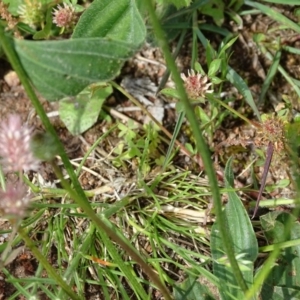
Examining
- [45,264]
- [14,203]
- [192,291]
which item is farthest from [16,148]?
[192,291]

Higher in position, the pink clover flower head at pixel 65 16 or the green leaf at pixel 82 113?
the pink clover flower head at pixel 65 16

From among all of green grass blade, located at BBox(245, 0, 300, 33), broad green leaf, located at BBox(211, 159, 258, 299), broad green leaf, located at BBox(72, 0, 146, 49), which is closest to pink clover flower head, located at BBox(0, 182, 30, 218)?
broad green leaf, located at BBox(211, 159, 258, 299)

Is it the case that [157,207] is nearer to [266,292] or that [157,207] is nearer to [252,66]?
[266,292]

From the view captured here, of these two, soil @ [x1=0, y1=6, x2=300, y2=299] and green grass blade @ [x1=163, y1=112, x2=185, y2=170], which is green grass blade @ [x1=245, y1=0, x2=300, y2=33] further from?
green grass blade @ [x1=163, y1=112, x2=185, y2=170]

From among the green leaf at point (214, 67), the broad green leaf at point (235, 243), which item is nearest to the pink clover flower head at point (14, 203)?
the broad green leaf at point (235, 243)

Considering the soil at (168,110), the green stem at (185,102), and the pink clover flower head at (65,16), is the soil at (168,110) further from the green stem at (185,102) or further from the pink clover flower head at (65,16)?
the green stem at (185,102)

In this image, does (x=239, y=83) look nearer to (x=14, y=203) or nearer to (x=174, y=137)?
(x=174, y=137)
